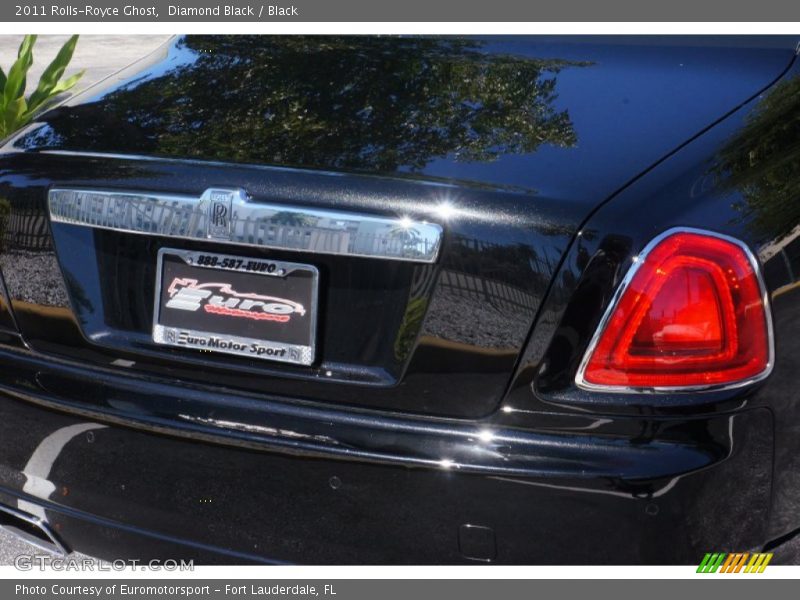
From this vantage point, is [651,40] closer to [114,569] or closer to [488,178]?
[488,178]

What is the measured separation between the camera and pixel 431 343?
211 centimetres

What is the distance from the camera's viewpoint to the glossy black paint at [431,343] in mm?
2000

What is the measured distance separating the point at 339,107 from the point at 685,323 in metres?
0.92

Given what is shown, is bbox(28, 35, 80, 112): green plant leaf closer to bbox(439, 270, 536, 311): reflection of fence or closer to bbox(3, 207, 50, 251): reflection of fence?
bbox(3, 207, 50, 251): reflection of fence

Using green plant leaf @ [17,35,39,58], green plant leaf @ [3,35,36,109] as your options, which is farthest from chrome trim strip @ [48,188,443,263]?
green plant leaf @ [17,35,39,58]

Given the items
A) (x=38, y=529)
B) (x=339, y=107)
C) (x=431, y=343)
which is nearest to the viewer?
(x=431, y=343)

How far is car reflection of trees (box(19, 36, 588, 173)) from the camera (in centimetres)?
223

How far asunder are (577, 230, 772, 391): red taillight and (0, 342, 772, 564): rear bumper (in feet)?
0.34

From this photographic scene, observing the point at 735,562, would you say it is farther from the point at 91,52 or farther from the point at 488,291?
the point at 91,52

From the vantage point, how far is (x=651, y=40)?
275 cm

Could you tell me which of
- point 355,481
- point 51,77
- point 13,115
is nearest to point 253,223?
point 355,481

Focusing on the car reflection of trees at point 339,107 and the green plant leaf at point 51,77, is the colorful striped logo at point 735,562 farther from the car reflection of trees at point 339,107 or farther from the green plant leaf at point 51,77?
the green plant leaf at point 51,77

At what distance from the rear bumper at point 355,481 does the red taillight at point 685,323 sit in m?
0.10

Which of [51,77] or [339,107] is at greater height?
[339,107]
